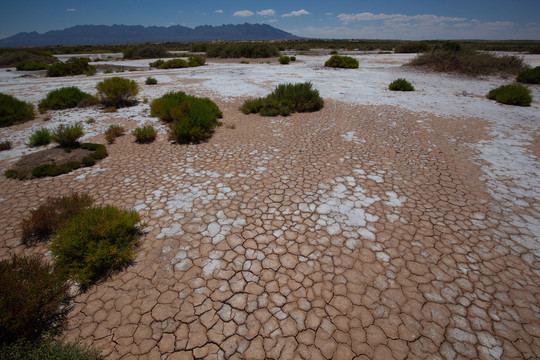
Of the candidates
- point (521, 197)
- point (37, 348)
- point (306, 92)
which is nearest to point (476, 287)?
point (521, 197)

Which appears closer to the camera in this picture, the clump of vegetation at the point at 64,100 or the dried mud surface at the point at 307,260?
the dried mud surface at the point at 307,260

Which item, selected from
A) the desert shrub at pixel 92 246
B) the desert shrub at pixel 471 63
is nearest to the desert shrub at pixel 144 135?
the desert shrub at pixel 92 246

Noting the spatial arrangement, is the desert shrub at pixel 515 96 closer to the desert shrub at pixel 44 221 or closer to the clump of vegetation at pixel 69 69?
the desert shrub at pixel 44 221

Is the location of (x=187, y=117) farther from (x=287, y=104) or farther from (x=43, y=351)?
(x=43, y=351)

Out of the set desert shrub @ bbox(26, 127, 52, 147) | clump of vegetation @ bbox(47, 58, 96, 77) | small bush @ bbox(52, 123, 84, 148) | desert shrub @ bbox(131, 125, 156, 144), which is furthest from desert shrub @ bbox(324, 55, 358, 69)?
desert shrub @ bbox(26, 127, 52, 147)

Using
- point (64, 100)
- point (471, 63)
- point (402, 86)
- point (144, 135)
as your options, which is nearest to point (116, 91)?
point (64, 100)

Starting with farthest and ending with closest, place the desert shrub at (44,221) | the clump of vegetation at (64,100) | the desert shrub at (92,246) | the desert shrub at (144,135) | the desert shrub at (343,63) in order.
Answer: the desert shrub at (343,63) → the clump of vegetation at (64,100) → the desert shrub at (144,135) → the desert shrub at (44,221) → the desert shrub at (92,246)

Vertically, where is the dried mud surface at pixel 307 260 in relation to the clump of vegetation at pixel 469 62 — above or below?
below

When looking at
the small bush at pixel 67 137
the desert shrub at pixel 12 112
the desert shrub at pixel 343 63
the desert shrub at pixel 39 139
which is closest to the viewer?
the small bush at pixel 67 137

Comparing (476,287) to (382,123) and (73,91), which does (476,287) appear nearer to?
(382,123)
